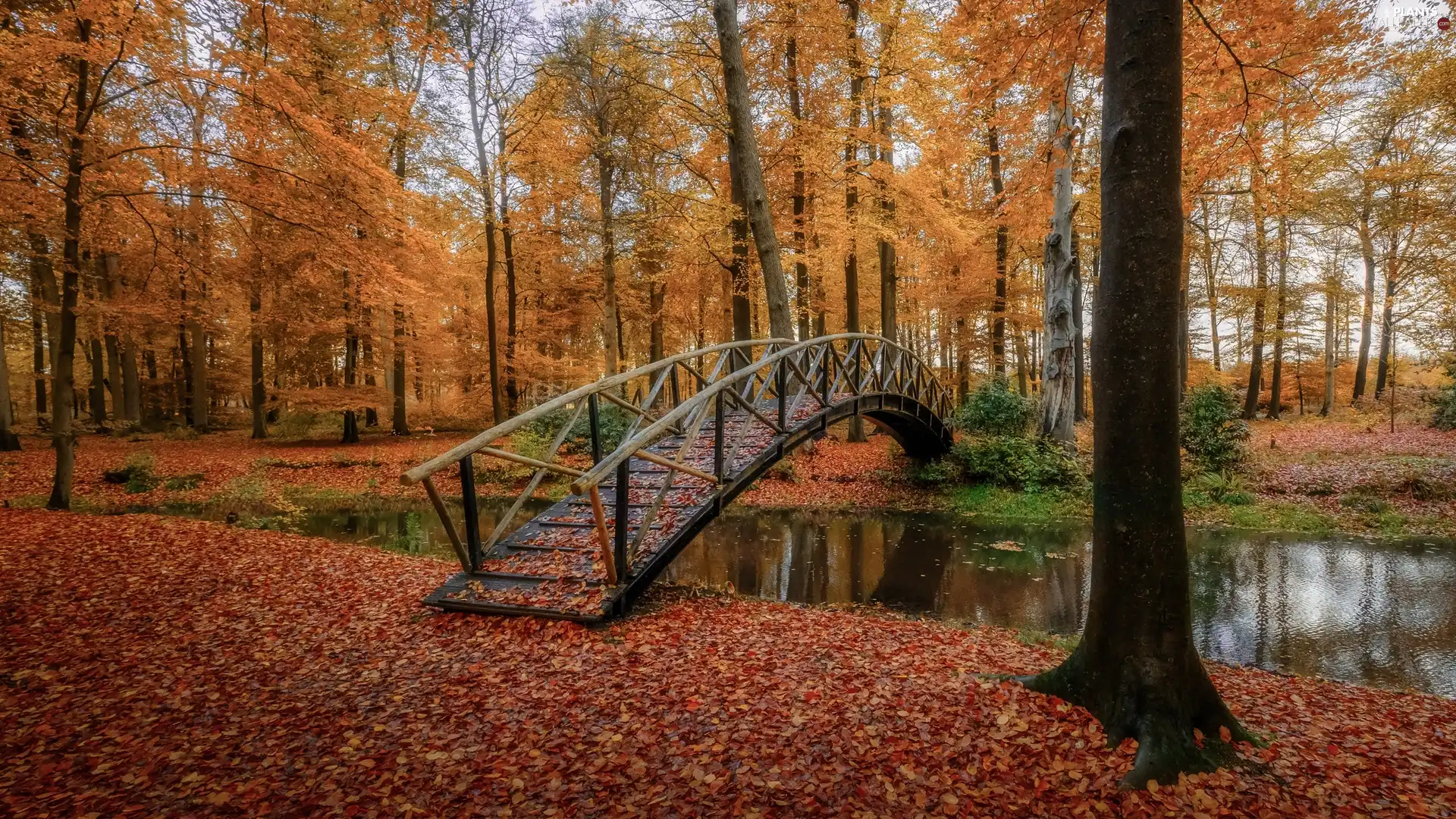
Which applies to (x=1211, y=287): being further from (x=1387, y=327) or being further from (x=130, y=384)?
(x=130, y=384)

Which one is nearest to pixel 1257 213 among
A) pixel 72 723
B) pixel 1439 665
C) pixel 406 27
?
pixel 1439 665

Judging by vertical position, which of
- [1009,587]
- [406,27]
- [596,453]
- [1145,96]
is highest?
[406,27]

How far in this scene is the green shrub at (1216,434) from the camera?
37.6 ft

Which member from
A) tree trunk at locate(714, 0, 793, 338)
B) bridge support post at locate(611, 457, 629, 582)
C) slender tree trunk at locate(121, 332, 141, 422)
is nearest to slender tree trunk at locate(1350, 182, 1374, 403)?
tree trunk at locate(714, 0, 793, 338)

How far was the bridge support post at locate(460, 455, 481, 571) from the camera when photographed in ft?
14.9

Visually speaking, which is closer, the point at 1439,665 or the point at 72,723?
the point at 72,723

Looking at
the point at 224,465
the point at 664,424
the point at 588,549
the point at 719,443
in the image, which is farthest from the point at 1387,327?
the point at 224,465

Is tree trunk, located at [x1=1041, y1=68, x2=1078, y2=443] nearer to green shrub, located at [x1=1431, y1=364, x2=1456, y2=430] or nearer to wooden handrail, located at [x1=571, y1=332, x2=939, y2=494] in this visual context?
wooden handrail, located at [x1=571, y1=332, x2=939, y2=494]

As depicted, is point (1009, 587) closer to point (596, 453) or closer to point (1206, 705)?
point (1206, 705)

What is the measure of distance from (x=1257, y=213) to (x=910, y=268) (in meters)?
10.6

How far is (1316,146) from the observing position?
16.0 m

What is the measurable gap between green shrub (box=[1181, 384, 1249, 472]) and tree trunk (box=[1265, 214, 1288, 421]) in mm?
9106

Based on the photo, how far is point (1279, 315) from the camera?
1898 cm

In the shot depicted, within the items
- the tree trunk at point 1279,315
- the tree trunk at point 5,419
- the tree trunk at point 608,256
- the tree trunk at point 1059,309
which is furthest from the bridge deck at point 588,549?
the tree trunk at point 1279,315
